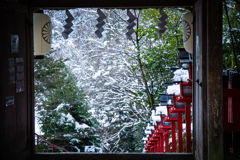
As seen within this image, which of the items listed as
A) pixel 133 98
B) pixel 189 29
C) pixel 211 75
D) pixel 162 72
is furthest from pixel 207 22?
pixel 133 98

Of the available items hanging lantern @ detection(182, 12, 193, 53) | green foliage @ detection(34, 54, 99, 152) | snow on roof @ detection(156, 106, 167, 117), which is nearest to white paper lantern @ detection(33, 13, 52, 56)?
hanging lantern @ detection(182, 12, 193, 53)

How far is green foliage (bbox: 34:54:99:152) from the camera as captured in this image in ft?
54.4

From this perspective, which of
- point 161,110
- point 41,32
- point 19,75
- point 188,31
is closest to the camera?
point 19,75

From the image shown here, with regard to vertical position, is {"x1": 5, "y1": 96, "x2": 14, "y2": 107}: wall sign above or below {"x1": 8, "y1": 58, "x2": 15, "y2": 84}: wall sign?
below

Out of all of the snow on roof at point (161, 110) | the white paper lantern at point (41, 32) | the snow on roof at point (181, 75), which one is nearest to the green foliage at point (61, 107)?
the snow on roof at point (161, 110)

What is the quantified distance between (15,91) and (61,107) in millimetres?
12861

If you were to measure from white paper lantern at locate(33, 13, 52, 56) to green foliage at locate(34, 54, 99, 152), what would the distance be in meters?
11.2

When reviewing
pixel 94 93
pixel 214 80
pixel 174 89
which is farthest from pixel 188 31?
pixel 94 93

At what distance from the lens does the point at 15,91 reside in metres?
4.09

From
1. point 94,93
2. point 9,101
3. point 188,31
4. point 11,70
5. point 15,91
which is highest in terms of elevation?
point 188,31

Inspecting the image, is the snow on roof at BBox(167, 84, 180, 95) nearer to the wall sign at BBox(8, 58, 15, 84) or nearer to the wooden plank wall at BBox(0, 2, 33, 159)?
the wooden plank wall at BBox(0, 2, 33, 159)

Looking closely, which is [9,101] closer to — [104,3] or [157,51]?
[104,3]

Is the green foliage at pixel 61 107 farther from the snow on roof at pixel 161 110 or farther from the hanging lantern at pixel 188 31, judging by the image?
the hanging lantern at pixel 188 31

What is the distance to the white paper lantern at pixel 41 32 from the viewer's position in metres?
5.46
